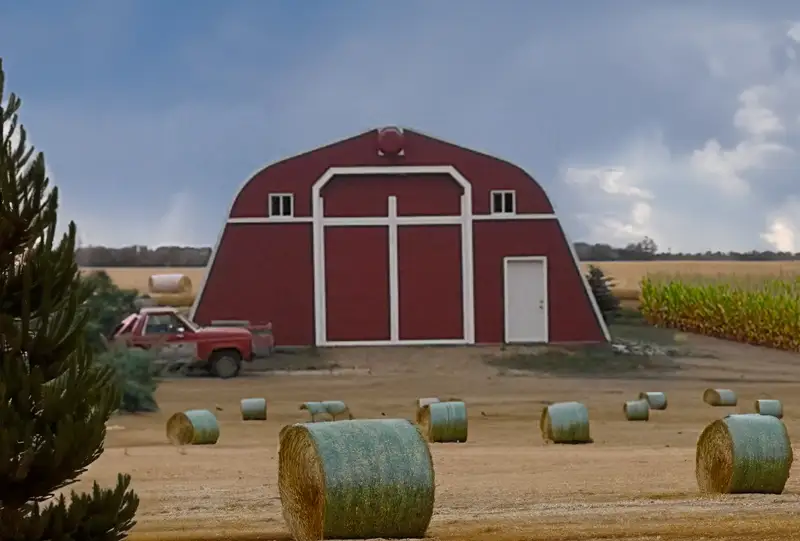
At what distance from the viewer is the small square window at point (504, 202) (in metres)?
33.0

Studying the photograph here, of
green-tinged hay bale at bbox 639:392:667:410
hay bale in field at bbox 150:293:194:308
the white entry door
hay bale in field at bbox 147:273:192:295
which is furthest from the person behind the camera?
hay bale in field at bbox 147:273:192:295

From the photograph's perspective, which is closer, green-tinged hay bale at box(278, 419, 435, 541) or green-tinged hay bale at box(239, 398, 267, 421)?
green-tinged hay bale at box(278, 419, 435, 541)

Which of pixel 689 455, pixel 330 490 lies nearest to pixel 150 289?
pixel 689 455

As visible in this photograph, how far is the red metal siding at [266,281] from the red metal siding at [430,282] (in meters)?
2.33

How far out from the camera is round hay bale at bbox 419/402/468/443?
16422 mm

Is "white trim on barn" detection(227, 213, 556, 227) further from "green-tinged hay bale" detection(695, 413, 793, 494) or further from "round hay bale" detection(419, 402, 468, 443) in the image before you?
"green-tinged hay bale" detection(695, 413, 793, 494)

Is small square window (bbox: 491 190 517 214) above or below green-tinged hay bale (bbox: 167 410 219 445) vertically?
above

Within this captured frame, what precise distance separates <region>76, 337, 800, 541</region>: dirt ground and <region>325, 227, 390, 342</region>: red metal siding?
1873 millimetres

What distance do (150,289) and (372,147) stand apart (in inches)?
551

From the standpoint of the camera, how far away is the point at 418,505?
317 inches

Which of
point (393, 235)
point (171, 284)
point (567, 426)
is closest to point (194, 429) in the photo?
point (567, 426)

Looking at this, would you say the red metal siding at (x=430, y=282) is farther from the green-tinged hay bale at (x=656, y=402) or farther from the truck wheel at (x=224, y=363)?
the green-tinged hay bale at (x=656, y=402)

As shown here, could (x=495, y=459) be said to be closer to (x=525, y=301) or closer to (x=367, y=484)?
(x=367, y=484)

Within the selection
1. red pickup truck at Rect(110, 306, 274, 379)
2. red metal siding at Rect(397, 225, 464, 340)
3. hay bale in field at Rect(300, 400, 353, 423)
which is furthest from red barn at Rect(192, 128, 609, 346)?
hay bale in field at Rect(300, 400, 353, 423)
